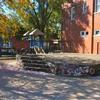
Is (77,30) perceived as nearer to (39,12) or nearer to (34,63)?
(39,12)

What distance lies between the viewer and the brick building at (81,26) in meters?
35.9

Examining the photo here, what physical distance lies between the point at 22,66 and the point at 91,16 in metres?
14.1

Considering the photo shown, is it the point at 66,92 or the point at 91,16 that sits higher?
the point at 91,16

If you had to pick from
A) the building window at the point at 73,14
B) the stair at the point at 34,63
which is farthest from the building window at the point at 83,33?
the stair at the point at 34,63

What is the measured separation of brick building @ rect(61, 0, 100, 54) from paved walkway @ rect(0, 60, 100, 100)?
53.5 ft

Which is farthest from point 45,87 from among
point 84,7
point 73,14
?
point 73,14

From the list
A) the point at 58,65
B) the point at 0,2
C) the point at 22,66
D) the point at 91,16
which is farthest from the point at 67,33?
the point at 58,65

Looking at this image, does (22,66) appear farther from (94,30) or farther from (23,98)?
(94,30)

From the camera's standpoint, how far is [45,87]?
54.1 feet

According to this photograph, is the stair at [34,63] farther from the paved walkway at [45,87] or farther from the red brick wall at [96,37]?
the red brick wall at [96,37]

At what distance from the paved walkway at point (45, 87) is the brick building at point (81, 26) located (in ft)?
53.5

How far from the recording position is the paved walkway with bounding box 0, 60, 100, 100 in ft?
46.9

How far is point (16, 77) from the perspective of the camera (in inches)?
780

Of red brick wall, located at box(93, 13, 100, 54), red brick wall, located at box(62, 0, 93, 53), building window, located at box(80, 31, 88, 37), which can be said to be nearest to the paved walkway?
red brick wall, located at box(93, 13, 100, 54)
